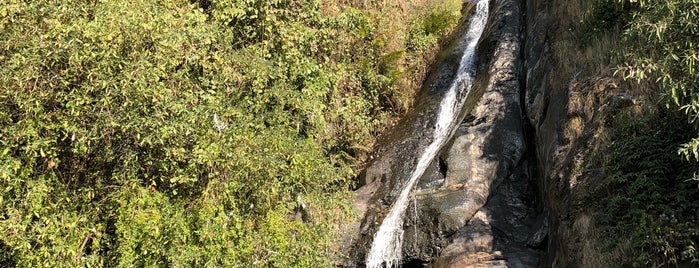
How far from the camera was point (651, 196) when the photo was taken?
7.22 m

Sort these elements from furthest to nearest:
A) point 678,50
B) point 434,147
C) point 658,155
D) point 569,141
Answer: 1. point 434,147
2. point 569,141
3. point 658,155
4. point 678,50

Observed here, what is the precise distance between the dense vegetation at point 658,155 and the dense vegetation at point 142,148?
5.46m

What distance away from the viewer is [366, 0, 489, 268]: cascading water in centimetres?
1405

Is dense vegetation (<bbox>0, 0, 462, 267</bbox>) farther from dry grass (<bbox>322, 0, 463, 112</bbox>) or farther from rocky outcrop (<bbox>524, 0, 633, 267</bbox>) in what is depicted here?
dry grass (<bbox>322, 0, 463, 112</bbox>)

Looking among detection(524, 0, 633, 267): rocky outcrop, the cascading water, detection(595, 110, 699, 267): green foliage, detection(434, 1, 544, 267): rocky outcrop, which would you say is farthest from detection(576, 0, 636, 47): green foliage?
the cascading water

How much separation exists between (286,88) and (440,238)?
5.22 meters

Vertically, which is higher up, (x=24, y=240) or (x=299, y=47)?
(x=299, y=47)

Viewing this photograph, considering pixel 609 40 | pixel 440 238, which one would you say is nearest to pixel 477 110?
pixel 440 238

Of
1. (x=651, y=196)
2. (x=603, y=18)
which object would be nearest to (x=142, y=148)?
(x=651, y=196)

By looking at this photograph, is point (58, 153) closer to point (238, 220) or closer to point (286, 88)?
point (238, 220)

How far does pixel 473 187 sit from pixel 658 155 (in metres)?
6.33

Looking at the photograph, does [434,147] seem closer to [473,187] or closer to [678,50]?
[473,187]

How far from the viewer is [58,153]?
9250 mm

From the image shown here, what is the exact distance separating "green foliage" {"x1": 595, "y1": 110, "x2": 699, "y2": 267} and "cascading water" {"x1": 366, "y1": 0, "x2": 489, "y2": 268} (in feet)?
22.0
